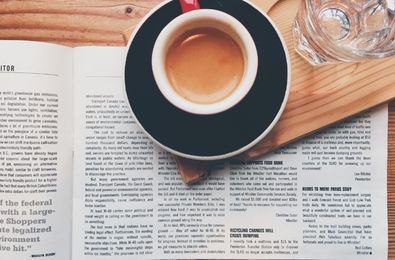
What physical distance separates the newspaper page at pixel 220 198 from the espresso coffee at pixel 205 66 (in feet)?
0.30

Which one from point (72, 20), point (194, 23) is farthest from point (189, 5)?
point (72, 20)

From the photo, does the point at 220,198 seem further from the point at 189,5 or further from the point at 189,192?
the point at 189,5

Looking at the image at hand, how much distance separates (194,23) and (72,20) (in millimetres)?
172

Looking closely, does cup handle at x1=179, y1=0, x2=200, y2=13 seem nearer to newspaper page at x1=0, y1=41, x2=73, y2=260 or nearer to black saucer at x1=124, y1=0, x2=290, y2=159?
black saucer at x1=124, y1=0, x2=290, y2=159

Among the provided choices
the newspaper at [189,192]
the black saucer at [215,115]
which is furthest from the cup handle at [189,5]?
the newspaper at [189,192]

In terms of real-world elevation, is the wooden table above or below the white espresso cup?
above

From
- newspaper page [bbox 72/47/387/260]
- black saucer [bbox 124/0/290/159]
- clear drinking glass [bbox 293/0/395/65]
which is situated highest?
clear drinking glass [bbox 293/0/395/65]

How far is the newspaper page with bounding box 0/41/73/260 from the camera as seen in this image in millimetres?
570

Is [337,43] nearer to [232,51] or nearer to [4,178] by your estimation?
[232,51]

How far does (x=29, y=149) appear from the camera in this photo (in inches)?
22.5

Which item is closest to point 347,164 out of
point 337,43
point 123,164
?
point 337,43

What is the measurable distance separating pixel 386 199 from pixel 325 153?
0.09 metres

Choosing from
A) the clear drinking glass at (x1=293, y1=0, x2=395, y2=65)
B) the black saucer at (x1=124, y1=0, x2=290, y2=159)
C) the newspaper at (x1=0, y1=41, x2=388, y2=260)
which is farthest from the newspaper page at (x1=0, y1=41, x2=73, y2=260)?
the clear drinking glass at (x1=293, y1=0, x2=395, y2=65)

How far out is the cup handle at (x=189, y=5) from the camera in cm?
51
